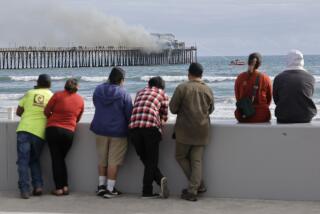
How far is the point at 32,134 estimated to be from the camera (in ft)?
22.6

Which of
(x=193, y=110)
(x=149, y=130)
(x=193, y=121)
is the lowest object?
(x=149, y=130)

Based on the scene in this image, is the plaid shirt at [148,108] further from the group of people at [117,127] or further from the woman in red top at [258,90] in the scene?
the woman in red top at [258,90]

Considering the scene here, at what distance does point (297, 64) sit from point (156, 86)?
1.38 metres

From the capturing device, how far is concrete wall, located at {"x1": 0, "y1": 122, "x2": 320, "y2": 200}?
646 cm

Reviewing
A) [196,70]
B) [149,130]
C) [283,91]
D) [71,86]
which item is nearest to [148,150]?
[149,130]

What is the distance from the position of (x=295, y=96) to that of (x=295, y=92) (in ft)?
0.13

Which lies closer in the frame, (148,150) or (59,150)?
(148,150)

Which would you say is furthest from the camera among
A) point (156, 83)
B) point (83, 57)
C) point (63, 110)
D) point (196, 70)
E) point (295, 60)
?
point (83, 57)

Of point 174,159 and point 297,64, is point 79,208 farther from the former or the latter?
point 297,64

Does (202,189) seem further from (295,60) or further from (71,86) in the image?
(71,86)

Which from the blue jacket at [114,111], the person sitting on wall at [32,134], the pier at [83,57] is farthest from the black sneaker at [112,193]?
the pier at [83,57]

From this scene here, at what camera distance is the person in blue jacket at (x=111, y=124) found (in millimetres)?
6766

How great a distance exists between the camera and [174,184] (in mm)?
6871

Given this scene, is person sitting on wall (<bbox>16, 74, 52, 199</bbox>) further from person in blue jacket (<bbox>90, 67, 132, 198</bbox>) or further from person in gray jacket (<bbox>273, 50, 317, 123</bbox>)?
person in gray jacket (<bbox>273, 50, 317, 123</bbox>)
